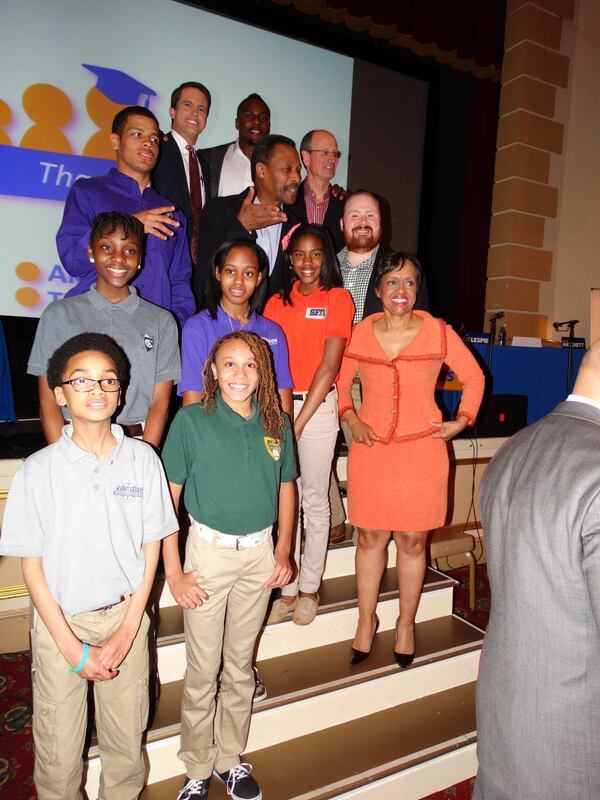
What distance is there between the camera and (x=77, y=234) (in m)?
1.98

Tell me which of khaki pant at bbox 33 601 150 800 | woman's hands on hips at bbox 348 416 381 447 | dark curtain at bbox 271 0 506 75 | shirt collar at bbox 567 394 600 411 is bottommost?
khaki pant at bbox 33 601 150 800

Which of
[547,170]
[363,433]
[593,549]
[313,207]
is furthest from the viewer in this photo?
[547,170]

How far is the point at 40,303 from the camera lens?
347 centimetres

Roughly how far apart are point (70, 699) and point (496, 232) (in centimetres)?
564

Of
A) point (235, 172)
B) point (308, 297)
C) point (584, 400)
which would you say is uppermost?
point (235, 172)

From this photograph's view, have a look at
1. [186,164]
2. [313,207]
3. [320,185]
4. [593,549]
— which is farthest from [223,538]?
[186,164]

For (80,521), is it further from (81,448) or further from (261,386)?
(261,386)

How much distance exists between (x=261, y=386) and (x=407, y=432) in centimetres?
64

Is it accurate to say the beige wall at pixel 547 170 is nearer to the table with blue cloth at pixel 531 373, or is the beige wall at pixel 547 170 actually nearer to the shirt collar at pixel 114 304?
the table with blue cloth at pixel 531 373

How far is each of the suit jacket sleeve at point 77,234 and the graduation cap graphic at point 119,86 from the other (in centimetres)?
199

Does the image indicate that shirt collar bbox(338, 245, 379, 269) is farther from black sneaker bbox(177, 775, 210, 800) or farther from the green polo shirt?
black sneaker bbox(177, 775, 210, 800)

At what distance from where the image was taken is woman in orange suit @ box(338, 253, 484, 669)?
1.97 metres

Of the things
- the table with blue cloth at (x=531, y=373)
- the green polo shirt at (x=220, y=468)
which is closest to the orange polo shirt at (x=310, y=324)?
the green polo shirt at (x=220, y=468)

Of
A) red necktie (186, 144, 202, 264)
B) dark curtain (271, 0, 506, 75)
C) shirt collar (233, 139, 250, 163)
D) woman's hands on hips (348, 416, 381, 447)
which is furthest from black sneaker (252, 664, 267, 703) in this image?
dark curtain (271, 0, 506, 75)
